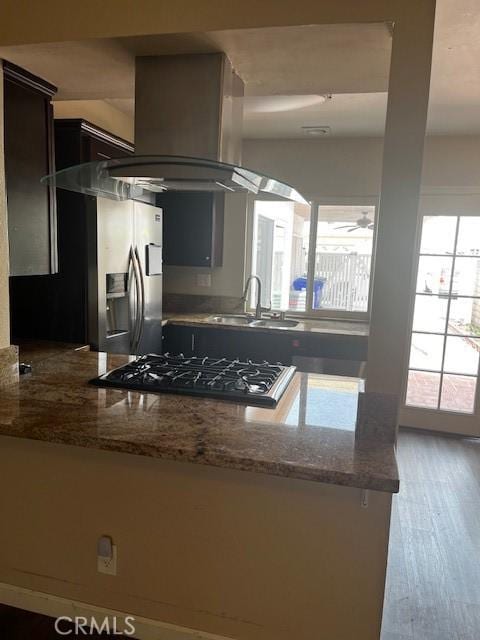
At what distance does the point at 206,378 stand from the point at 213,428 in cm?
44

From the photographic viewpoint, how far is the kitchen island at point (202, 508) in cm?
149

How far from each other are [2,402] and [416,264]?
3.46 meters

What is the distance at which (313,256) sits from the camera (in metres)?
4.25

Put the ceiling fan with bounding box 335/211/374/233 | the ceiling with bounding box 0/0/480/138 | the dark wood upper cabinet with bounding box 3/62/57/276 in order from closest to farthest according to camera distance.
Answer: the ceiling with bounding box 0/0/480/138
the dark wood upper cabinet with bounding box 3/62/57/276
the ceiling fan with bounding box 335/211/374/233

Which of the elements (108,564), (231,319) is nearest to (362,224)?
(231,319)

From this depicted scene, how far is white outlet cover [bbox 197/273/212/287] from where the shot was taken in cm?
443

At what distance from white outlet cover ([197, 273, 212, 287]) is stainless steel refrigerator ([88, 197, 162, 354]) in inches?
37.5

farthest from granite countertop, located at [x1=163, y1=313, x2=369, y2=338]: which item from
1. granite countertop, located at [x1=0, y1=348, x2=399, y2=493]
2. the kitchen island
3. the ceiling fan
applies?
the kitchen island

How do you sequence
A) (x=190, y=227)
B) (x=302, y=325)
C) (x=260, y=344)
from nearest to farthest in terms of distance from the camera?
(x=260, y=344)
(x=302, y=325)
(x=190, y=227)

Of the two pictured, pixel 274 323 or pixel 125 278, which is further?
pixel 274 323

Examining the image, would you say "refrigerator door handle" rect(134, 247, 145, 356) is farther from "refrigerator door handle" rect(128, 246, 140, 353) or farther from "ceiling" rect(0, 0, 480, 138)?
"ceiling" rect(0, 0, 480, 138)

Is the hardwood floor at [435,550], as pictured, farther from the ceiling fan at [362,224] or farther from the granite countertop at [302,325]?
the ceiling fan at [362,224]

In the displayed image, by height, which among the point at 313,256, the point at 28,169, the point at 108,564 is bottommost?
the point at 108,564

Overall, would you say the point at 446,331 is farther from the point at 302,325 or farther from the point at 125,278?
the point at 125,278
